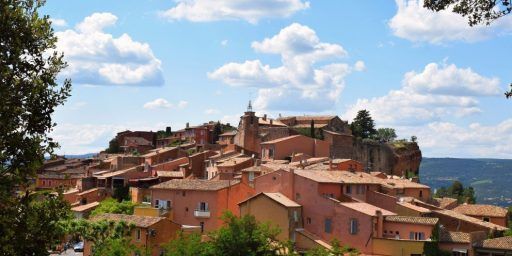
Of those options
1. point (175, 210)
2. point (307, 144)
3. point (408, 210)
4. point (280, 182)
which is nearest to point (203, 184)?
point (175, 210)

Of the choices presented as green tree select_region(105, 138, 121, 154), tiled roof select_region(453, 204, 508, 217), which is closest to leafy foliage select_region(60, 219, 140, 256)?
tiled roof select_region(453, 204, 508, 217)

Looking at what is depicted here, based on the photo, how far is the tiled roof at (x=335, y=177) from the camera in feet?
170

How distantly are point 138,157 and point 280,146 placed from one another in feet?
64.1

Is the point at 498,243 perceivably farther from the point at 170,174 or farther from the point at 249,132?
the point at 249,132

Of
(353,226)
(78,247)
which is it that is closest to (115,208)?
(78,247)

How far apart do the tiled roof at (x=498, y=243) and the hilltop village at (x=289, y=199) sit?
7 cm

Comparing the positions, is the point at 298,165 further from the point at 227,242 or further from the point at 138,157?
the point at 138,157

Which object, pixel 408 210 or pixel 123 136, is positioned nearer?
pixel 408 210

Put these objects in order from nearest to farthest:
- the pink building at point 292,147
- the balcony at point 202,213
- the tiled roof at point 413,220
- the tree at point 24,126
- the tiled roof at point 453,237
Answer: the tree at point 24,126 → the tiled roof at point 413,220 → the tiled roof at point 453,237 → the balcony at point 202,213 → the pink building at point 292,147

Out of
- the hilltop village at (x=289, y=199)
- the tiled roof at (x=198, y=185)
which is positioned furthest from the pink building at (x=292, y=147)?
the tiled roof at (x=198, y=185)

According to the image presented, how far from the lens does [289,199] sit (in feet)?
170

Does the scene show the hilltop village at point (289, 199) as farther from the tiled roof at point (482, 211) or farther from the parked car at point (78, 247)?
the parked car at point (78, 247)

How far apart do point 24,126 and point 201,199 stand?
133 feet

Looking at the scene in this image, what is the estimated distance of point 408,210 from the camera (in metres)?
51.8
